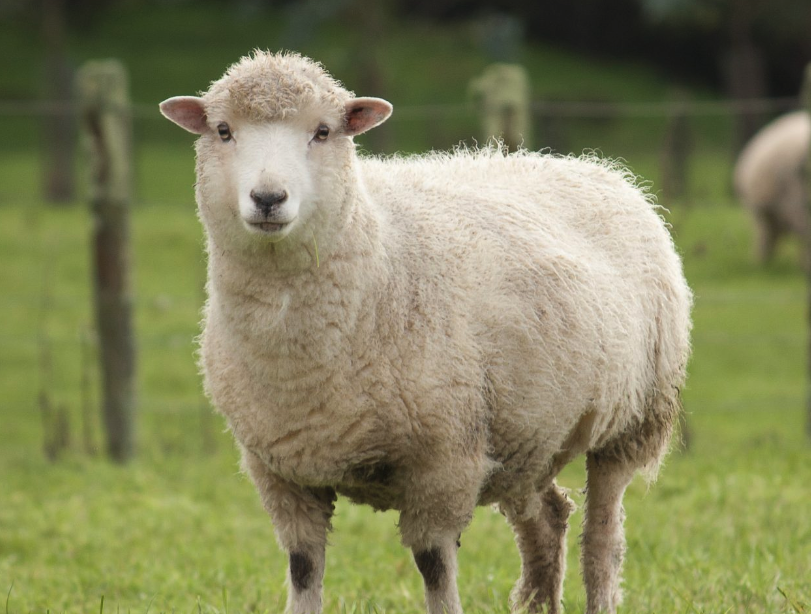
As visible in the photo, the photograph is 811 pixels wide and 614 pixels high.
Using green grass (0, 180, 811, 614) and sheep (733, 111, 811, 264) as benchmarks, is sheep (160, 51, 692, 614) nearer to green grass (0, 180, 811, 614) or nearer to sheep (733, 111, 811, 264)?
green grass (0, 180, 811, 614)

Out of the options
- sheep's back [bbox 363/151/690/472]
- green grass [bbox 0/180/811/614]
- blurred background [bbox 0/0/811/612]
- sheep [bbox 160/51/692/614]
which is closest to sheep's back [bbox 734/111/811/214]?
blurred background [bbox 0/0/811/612]

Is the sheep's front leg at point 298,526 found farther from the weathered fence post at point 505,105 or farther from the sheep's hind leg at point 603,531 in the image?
the weathered fence post at point 505,105

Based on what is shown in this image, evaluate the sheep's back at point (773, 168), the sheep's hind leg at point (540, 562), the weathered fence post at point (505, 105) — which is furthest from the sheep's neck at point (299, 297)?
the sheep's back at point (773, 168)

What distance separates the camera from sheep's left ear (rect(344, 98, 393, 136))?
11.9 ft

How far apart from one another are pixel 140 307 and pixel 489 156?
8.38 meters

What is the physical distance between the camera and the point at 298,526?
3846 mm

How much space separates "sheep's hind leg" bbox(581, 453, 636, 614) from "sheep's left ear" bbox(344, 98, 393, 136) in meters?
1.66

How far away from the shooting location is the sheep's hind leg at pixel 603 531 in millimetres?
4430

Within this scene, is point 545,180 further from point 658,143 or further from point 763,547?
point 658,143

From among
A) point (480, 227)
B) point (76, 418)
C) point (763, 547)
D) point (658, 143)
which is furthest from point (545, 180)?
point (658, 143)

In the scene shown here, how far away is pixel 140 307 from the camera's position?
40.7ft

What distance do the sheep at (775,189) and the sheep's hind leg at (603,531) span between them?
9.67 metres

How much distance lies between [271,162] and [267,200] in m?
0.13

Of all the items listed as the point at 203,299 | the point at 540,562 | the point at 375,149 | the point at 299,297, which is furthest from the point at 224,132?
the point at 375,149
